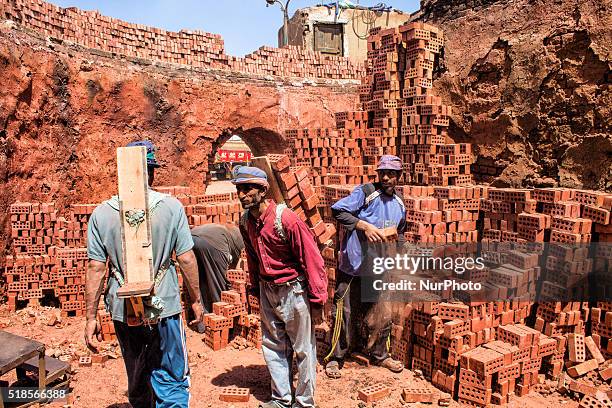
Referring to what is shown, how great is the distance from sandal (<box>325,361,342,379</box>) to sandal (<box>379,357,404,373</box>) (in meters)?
0.54

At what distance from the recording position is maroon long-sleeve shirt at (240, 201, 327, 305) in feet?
11.6

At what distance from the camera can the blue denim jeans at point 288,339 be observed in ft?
12.1

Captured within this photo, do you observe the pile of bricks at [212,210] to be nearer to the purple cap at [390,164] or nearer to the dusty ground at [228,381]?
the dusty ground at [228,381]

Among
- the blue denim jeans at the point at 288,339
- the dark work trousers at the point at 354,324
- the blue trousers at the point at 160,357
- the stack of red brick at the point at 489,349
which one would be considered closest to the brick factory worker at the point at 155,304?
the blue trousers at the point at 160,357

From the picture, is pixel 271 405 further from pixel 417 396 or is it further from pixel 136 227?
pixel 136 227

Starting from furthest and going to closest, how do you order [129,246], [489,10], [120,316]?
[489,10] < [120,316] < [129,246]

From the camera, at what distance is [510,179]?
7203 mm

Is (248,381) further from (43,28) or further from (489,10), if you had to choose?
(43,28)

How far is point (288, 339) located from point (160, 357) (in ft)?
3.82

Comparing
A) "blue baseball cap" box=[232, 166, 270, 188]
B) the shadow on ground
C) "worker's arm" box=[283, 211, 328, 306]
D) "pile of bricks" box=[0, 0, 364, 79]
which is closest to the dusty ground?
the shadow on ground

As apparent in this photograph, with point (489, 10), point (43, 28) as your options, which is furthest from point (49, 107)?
point (489, 10)

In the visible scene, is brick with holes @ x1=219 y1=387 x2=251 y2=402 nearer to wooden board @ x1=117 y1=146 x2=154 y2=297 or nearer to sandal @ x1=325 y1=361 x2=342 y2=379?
sandal @ x1=325 y1=361 x2=342 y2=379

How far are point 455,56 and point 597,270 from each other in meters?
4.64

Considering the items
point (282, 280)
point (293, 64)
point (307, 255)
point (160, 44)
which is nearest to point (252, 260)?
point (282, 280)
